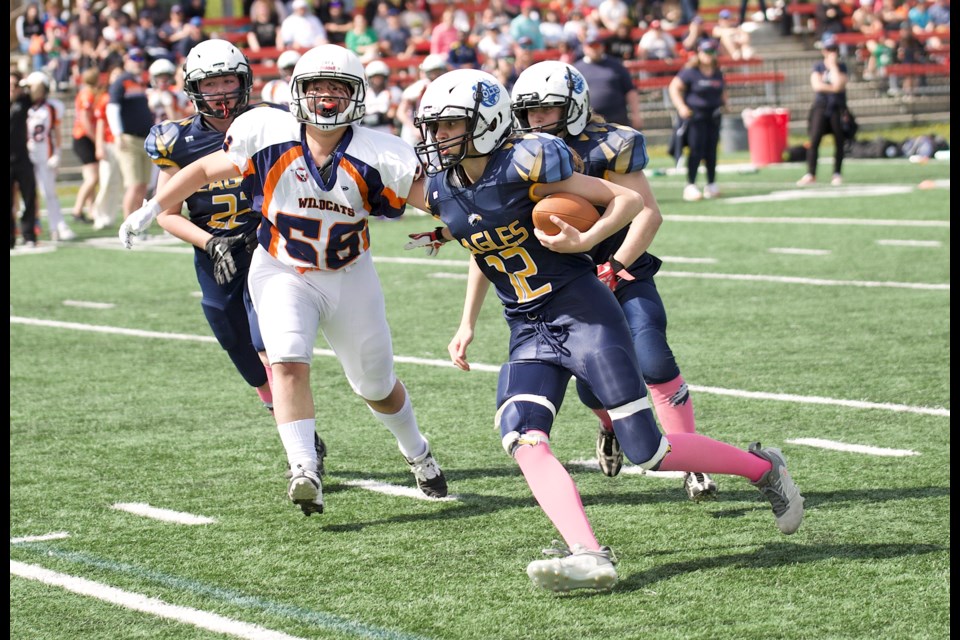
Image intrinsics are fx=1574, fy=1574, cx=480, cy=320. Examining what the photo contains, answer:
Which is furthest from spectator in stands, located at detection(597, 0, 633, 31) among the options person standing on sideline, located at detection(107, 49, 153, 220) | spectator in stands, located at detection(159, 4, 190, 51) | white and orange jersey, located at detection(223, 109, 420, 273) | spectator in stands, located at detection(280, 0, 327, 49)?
white and orange jersey, located at detection(223, 109, 420, 273)

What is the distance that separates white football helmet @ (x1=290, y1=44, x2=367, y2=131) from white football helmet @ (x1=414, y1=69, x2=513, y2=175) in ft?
1.72

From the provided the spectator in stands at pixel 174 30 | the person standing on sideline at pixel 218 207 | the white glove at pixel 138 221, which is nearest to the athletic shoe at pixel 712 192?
the spectator in stands at pixel 174 30

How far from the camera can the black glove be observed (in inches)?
227

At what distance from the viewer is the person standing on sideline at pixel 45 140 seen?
1516 cm

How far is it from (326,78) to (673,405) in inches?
65.3

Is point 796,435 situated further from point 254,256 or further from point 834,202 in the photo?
point 834,202

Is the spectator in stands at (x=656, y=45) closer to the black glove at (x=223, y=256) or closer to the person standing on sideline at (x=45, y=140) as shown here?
the person standing on sideline at (x=45, y=140)

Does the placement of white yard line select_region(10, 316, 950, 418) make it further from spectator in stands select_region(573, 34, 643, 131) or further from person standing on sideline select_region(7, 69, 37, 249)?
spectator in stands select_region(573, 34, 643, 131)

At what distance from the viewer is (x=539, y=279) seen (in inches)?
188

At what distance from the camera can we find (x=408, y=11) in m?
27.3

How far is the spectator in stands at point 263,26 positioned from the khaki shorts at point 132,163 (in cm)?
987

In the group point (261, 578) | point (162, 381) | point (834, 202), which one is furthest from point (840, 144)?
point (261, 578)

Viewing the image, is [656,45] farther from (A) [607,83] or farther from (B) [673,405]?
(B) [673,405]

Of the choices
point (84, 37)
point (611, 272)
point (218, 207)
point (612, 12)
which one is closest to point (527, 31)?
point (612, 12)
